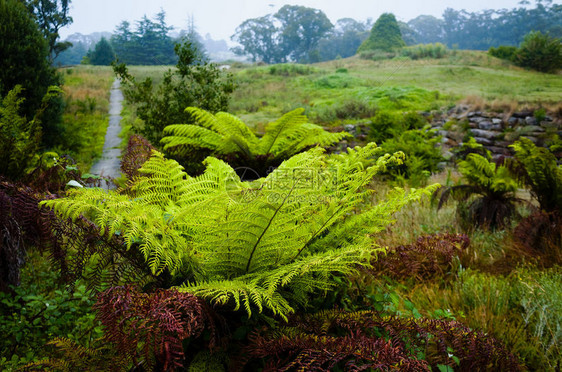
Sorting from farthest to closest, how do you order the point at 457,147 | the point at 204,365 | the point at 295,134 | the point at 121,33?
the point at 121,33, the point at 457,147, the point at 295,134, the point at 204,365

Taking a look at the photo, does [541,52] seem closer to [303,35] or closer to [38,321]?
[38,321]

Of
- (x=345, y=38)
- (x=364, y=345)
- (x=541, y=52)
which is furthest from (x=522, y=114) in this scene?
(x=345, y=38)

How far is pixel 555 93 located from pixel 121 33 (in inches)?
712

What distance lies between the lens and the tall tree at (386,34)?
32.6 feet

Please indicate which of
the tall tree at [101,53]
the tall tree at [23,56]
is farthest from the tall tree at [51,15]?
the tall tree at [101,53]

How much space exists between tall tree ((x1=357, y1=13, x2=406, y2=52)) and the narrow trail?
27.4ft

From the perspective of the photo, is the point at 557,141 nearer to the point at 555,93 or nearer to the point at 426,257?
the point at 555,93

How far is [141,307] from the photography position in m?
0.85

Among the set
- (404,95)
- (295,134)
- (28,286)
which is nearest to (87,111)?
(295,134)

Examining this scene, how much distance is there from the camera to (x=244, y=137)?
4.11m

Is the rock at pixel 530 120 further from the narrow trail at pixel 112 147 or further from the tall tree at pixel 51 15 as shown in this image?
the tall tree at pixel 51 15

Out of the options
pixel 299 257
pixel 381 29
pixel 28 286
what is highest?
pixel 381 29

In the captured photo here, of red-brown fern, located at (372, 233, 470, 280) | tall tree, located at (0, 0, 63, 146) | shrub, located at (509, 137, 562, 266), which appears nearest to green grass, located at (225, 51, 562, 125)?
shrub, located at (509, 137, 562, 266)

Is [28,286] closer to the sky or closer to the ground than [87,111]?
closer to the ground
